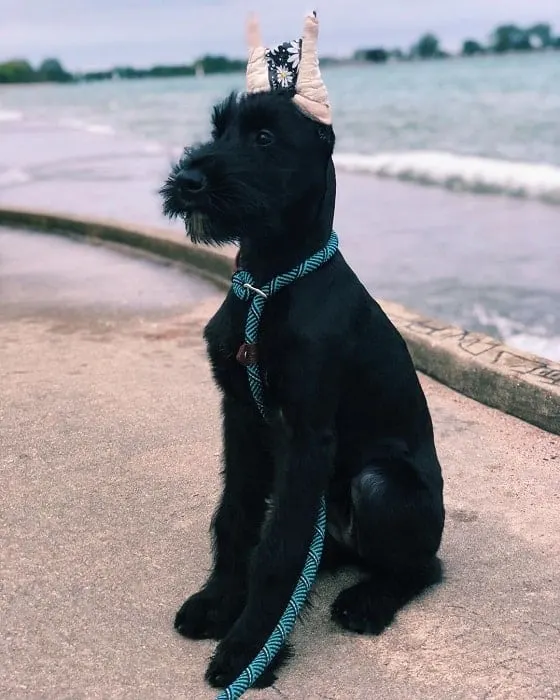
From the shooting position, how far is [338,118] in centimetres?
2722

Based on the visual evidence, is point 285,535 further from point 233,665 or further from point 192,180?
point 192,180

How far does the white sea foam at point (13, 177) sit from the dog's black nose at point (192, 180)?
1411cm

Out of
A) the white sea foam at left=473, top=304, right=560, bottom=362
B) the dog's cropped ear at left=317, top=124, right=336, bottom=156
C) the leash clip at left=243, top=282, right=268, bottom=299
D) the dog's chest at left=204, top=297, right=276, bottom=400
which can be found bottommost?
the white sea foam at left=473, top=304, right=560, bottom=362

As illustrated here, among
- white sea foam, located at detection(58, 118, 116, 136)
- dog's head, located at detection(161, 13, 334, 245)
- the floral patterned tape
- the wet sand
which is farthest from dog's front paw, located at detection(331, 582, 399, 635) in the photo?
white sea foam, located at detection(58, 118, 116, 136)

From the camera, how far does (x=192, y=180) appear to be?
2.21 meters

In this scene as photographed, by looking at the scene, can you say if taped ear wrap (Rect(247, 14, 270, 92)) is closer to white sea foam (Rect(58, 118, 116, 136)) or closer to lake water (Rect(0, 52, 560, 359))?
lake water (Rect(0, 52, 560, 359))

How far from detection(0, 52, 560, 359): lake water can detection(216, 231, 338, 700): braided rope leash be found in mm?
471

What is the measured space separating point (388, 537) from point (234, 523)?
489 mm

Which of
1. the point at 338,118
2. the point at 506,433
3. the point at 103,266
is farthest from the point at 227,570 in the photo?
the point at 338,118

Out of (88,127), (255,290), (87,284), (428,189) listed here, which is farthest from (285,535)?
(88,127)

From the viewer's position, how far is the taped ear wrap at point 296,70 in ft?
7.53

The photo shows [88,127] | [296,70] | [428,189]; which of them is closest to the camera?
[296,70]

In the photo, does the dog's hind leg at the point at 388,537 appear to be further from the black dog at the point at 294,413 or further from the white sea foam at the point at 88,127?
the white sea foam at the point at 88,127

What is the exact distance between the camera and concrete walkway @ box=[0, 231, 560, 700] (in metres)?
2.40
